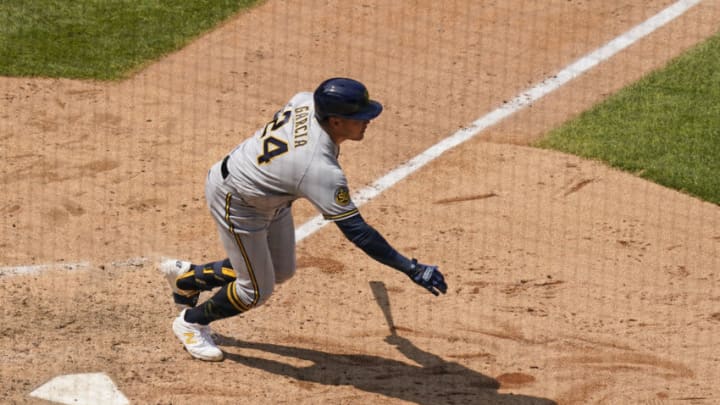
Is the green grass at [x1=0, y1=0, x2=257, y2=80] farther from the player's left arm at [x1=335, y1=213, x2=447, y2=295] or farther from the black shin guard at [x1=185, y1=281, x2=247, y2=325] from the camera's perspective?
the player's left arm at [x1=335, y1=213, x2=447, y2=295]

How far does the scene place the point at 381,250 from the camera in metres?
6.81

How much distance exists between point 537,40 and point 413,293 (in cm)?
486

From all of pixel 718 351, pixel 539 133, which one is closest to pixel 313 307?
pixel 718 351

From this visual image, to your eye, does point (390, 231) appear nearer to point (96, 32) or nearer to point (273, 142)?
point (273, 142)

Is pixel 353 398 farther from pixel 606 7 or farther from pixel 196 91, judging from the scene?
pixel 606 7

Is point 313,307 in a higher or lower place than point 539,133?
lower

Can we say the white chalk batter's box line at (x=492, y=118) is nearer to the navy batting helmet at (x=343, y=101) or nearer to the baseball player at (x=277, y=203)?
the baseball player at (x=277, y=203)

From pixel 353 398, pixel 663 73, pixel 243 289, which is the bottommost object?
pixel 353 398

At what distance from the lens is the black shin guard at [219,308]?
24.6 feet

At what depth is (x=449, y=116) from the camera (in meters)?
11.2

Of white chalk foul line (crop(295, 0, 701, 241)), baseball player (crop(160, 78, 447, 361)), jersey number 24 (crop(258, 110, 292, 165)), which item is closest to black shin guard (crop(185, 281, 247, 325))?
baseball player (crop(160, 78, 447, 361))

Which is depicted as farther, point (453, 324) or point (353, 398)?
point (453, 324)

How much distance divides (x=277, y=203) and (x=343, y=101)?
0.83 m

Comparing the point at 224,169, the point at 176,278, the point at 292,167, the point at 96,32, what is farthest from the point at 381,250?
the point at 96,32
